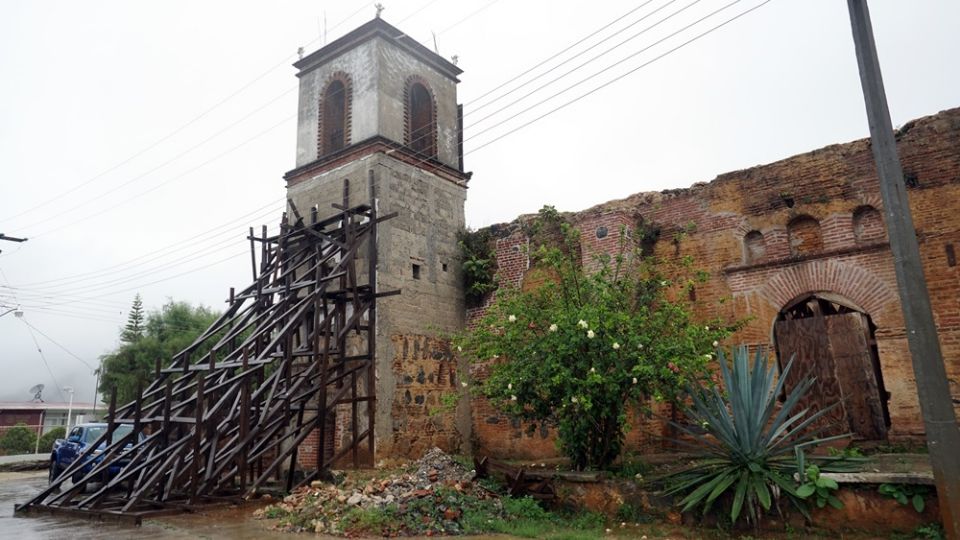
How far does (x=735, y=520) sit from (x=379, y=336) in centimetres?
725

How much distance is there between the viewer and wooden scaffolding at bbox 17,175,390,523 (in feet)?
31.2

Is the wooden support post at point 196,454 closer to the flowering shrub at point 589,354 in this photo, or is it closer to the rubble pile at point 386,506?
the rubble pile at point 386,506

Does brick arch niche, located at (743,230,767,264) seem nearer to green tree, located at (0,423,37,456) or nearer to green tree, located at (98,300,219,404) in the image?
green tree, located at (98,300,219,404)

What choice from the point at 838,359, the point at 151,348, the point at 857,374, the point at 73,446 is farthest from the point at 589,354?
the point at 151,348

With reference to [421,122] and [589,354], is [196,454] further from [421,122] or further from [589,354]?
[421,122]

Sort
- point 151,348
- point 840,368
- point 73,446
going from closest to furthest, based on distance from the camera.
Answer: point 840,368 < point 73,446 < point 151,348

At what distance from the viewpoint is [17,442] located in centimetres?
3297

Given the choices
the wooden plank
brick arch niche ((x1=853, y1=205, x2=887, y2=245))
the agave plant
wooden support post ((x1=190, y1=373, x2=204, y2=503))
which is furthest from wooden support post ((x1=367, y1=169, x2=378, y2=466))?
brick arch niche ((x1=853, y1=205, x2=887, y2=245))

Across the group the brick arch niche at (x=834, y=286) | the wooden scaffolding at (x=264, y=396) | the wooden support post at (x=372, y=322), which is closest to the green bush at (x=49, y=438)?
the wooden scaffolding at (x=264, y=396)

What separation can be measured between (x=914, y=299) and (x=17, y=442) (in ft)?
131

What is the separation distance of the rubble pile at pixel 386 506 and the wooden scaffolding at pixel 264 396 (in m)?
1.02

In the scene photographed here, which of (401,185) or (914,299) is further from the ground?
(401,185)

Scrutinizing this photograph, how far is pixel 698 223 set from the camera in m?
12.1

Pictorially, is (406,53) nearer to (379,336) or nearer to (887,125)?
(379,336)
